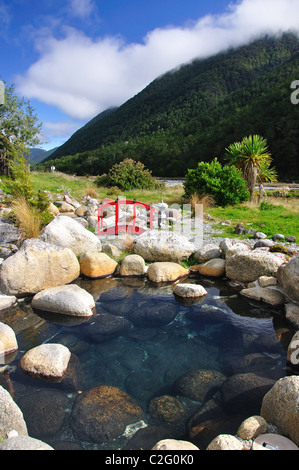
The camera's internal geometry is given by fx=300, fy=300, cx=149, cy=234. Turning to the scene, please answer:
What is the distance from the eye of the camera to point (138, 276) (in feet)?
26.3

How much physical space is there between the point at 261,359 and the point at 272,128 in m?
47.5

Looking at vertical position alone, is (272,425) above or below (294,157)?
below

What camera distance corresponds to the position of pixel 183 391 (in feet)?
13.2

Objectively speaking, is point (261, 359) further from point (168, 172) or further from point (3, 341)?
point (168, 172)

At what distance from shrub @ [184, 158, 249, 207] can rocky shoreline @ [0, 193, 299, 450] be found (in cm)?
494

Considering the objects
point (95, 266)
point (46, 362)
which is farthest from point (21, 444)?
point (95, 266)

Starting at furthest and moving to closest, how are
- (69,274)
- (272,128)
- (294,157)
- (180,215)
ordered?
(272,128)
(294,157)
(180,215)
(69,274)

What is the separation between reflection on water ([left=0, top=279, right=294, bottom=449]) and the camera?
4117mm

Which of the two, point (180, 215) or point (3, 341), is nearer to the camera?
point (3, 341)

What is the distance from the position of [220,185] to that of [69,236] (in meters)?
9.94

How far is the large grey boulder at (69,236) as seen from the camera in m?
8.10

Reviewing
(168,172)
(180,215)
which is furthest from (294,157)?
(180,215)
